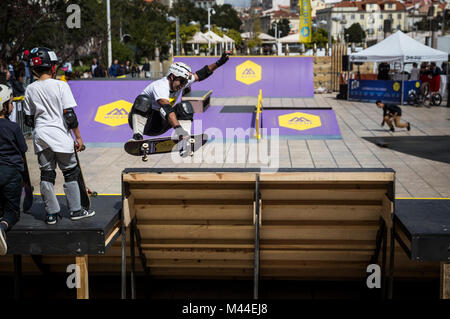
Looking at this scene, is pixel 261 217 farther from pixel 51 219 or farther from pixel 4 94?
pixel 4 94

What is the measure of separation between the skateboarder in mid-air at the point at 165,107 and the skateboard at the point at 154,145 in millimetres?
615

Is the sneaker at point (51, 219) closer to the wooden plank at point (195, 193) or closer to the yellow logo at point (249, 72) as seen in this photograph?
the wooden plank at point (195, 193)

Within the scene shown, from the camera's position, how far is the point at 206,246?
529cm

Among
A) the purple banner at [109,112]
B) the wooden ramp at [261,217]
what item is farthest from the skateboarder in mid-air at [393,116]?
the wooden ramp at [261,217]

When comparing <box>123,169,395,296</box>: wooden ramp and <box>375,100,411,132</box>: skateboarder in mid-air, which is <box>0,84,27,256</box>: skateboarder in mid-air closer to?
<box>123,169,395,296</box>: wooden ramp

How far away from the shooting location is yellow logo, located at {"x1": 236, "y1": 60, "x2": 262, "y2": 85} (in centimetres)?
2752

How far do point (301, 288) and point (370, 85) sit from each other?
2142 cm

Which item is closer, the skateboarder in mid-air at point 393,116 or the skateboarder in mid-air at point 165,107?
the skateboarder in mid-air at point 165,107

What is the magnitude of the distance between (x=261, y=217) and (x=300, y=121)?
443 inches

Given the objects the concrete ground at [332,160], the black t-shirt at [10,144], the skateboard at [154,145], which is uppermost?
the black t-shirt at [10,144]

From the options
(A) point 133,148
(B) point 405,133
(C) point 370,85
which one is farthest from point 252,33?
(A) point 133,148

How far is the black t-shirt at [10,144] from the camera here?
16.3 ft

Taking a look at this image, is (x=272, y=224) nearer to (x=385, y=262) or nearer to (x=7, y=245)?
(x=385, y=262)

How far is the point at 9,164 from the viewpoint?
500 cm
